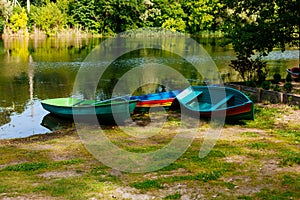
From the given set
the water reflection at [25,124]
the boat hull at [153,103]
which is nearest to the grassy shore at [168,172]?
the water reflection at [25,124]

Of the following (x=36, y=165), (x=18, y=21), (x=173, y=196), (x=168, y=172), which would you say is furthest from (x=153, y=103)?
(x=18, y=21)

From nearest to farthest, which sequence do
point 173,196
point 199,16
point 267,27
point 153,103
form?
point 173,196 < point 153,103 < point 267,27 < point 199,16

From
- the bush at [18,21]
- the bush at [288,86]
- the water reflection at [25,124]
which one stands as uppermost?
the bush at [18,21]

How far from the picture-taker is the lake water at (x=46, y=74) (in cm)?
1578

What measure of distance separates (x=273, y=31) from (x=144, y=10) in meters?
49.1

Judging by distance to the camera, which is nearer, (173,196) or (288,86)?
(173,196)

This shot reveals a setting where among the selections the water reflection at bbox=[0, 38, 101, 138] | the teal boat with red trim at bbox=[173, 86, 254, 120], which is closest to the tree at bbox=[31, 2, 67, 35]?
the water reflection at bbox=[0, 38, 101, 138]

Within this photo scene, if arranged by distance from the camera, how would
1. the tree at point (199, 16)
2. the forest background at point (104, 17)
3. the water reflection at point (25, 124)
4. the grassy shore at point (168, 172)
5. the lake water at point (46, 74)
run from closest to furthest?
the grassy shore at point (168, 172) < the water reflection at point (25, 124) < the lake water at point (46, 74) < the forest background at point (104, 17) < the tree at point (199, 16)

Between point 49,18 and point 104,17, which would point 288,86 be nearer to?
point 49,18

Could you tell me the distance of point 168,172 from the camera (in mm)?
8250

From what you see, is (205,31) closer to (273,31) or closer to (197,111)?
(273,31)

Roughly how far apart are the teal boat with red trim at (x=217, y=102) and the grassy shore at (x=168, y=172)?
1004mm

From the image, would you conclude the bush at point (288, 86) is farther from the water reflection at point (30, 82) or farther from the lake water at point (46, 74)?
the water reflection at point (30, 82)

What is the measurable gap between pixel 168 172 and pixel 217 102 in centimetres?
747
